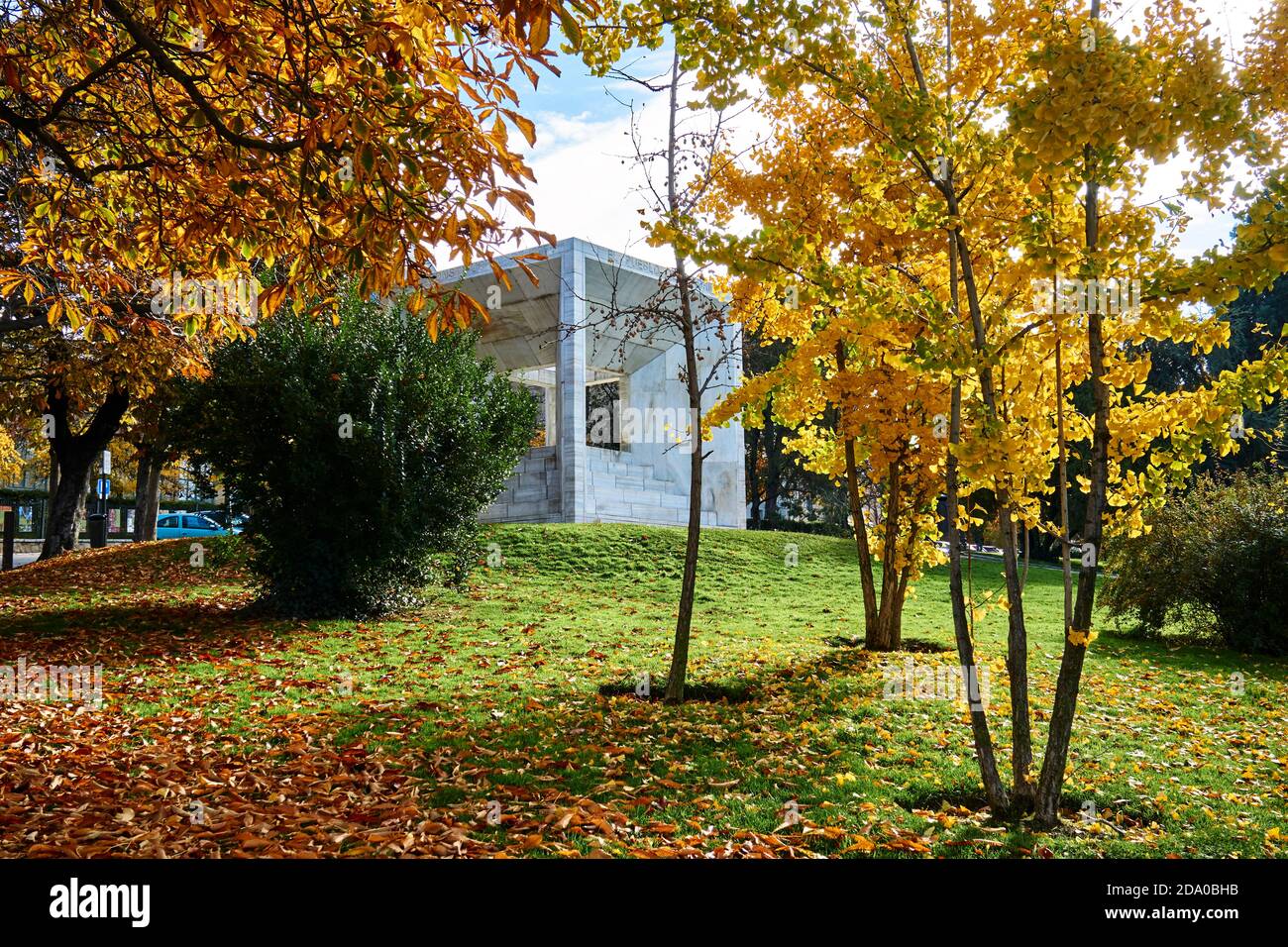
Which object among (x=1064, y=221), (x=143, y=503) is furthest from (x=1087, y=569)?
(x=143, y=503)

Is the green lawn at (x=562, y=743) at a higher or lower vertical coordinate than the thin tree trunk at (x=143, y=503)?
lower

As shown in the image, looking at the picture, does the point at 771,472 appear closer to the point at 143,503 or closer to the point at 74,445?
the point at 143,503

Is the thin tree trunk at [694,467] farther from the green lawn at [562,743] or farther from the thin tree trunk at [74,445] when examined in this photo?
the thin tree trunk at [74,445]

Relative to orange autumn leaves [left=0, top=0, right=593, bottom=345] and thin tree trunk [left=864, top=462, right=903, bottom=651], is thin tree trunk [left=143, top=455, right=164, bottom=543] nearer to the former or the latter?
orange autumn leaves [left=0, top=0, right=593, bottom=345]

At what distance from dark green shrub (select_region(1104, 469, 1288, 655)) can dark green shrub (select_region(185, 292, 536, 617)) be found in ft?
34.2

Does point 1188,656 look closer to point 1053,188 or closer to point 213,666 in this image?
point 1053,188

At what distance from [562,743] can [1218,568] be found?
1113cm

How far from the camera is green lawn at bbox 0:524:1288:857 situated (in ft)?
15.0

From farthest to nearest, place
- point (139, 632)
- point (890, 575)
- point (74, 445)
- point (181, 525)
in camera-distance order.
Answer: point (181, 525), point (74, 445), point (139, 632), point (890, 575)

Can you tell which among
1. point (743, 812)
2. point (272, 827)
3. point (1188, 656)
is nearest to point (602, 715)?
point (743, 812)

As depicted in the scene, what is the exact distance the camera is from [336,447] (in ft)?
38.8

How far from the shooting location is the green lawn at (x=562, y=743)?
15.0 ft

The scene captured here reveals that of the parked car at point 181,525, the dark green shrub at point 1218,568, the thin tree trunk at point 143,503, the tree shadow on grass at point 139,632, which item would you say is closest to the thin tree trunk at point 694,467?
the tree shadow on grass at point 139,632

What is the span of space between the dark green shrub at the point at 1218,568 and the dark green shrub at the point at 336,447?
34.2ft
